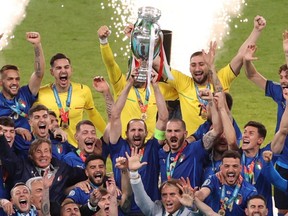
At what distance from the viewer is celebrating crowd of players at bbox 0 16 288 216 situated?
14500mm

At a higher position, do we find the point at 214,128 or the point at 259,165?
the point at 214,128

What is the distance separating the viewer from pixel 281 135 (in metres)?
15.1

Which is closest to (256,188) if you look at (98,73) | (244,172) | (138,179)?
(244,172)

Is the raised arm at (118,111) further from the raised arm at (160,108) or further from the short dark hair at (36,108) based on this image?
the short dark hair at (36,108)

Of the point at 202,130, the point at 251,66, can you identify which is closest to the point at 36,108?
the point at 202,130

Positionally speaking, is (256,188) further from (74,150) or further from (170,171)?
(74,150)

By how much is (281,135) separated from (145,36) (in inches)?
71.5

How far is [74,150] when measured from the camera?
1583 centimetres

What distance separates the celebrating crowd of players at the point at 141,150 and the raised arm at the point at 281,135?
0.4 inches

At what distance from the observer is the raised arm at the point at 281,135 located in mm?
14914

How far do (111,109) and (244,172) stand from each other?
1.63 metres

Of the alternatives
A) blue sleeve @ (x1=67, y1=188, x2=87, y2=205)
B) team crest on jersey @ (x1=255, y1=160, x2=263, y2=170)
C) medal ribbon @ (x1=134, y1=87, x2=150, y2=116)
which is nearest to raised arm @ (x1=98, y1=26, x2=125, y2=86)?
medal ribbon @ (x1=134, y1=87, x2=150, y2=116)

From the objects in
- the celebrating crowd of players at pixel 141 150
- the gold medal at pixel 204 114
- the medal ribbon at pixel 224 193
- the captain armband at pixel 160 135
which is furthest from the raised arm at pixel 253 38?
the medal ribbon at pixel 224 193

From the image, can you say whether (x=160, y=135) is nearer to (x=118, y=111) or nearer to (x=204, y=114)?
(x=118, y=111)
